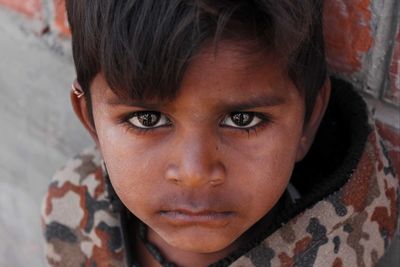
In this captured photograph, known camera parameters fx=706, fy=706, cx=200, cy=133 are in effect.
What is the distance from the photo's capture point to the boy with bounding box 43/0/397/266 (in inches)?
38.7

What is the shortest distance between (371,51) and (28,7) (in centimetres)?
103

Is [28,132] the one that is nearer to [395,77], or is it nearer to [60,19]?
[60,19]

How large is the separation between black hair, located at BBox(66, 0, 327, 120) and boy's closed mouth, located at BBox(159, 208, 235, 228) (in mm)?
198

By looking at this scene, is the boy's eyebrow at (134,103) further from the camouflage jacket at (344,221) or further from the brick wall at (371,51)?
the brick wall at (371,51)

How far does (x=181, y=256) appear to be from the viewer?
1.34 metres

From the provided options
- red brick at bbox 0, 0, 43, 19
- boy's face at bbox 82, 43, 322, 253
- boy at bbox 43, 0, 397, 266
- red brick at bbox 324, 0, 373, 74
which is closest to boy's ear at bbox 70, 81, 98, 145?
boy at bbox 43, 0, 397, 266

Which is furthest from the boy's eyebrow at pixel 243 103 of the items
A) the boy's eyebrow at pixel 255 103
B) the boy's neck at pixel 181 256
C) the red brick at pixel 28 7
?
the red brick at pixel 28 7

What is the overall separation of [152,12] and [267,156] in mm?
286

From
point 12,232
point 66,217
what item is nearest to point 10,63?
point 12,232

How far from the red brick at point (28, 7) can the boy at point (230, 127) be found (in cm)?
66

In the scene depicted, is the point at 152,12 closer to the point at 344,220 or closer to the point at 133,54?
the point at 133,54

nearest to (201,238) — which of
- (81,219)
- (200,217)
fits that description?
(200,217)

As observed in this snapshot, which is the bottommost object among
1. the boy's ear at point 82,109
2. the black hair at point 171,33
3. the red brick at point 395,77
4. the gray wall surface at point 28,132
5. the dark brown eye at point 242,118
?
the gray wall surface at point 28,132

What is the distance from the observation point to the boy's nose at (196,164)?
39.9 inches
